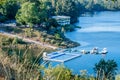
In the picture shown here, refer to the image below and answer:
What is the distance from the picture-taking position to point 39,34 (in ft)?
86.6

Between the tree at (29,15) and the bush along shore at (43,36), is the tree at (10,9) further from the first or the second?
the bush along shore at (43,36)

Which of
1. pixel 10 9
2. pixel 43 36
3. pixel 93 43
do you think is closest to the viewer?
pixel 43 36

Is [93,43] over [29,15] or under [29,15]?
under

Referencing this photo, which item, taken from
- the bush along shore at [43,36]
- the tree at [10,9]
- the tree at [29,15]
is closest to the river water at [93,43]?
the bush along shore at [43,36]

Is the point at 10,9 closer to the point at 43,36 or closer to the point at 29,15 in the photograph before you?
the point at 29,15

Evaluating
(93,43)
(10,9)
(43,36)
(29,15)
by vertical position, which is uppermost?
(10,9)

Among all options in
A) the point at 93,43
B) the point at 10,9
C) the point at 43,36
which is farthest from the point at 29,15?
the point at 93,43

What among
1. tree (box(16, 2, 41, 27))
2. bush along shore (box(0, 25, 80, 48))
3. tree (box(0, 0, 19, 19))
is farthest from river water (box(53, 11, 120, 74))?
tree (box(0, 0, 19, 19))

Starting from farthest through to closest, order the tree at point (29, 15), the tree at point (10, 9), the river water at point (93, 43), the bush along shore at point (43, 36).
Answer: the tree at point (10, 9), the tree at point (29, 15), the bush along shore at point (43, 36), the river water at point (93, 43)

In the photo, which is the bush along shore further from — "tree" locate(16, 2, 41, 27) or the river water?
the river water

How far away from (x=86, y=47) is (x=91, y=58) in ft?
12.0

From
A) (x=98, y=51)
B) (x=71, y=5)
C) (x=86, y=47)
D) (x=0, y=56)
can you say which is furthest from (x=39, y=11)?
(x=0, y=56)

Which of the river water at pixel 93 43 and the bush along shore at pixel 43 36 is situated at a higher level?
the bush along shore at pixel 43 36

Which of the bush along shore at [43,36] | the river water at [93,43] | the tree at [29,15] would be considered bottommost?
the river water at [93,43]
